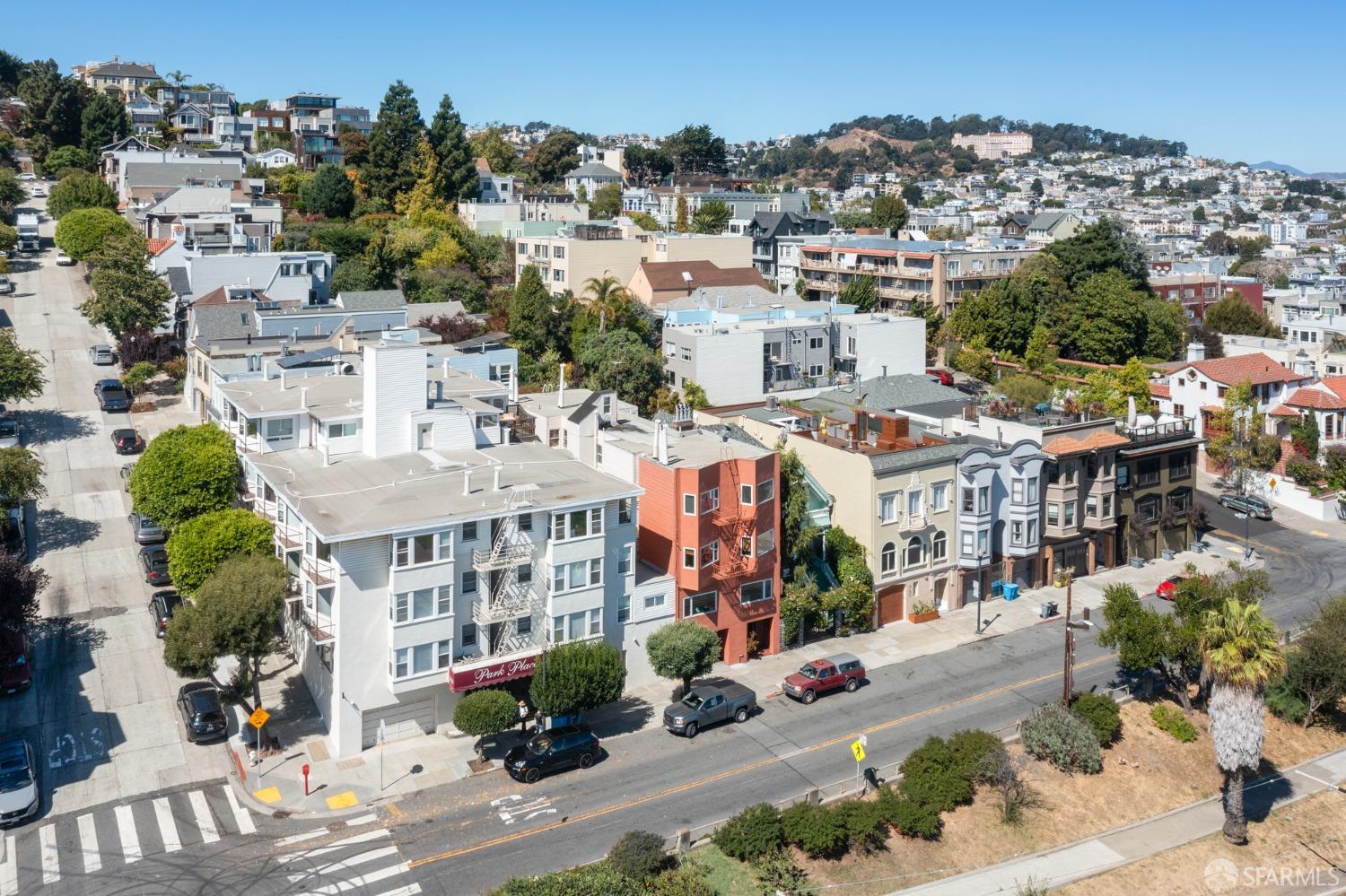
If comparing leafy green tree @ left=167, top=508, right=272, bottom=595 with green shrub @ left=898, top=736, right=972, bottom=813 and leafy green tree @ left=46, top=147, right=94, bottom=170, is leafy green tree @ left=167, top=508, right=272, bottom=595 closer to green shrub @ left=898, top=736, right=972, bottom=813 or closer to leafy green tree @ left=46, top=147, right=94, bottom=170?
green shrub @ left=898, top=736, right=972, bottom=813

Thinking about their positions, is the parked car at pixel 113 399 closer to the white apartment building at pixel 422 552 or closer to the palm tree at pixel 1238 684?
the white apartment building at pixel 422 552

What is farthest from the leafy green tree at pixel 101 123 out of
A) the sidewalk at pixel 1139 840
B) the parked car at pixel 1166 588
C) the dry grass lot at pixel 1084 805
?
the sidewalk at pixel 1139 840

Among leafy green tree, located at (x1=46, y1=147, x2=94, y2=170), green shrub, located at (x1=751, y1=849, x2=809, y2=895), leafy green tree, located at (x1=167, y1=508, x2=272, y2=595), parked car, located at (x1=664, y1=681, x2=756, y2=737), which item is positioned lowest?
green shrub, located at (x1=751, y1=849, x2=809, y2=895)

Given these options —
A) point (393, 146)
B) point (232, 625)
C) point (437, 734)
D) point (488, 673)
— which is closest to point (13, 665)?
point (232, 625)

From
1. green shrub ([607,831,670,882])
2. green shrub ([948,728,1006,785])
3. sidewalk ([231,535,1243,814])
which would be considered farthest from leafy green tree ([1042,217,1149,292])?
green shrub ([607,831,670,882])

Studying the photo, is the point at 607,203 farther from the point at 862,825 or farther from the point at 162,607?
the point at 862,825

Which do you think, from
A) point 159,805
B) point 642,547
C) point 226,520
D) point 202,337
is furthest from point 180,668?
point 202,337
